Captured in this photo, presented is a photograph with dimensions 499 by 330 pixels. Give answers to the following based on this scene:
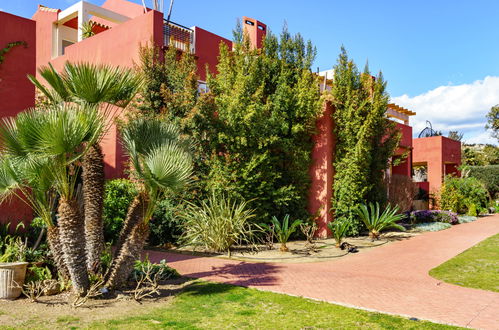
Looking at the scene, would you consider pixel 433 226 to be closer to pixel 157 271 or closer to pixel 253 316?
pixel 157 271

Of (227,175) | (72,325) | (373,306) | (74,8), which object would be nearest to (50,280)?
(72,325)

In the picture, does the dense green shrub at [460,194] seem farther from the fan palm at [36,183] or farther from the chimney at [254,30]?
the fan palm at [36,183]

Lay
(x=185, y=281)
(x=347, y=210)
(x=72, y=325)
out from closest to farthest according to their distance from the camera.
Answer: (x=72, y=325), (x=185, y=281), (x=347, y=210)

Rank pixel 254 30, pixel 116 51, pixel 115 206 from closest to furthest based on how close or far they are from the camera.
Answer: pixel 115 206 → pixel 116 51 → pixel 254 30

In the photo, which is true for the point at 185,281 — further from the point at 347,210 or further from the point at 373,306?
the point at 347,210

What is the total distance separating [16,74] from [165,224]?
5.40 metres

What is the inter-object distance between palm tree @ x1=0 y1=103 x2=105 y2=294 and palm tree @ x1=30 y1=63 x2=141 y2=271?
258 mm

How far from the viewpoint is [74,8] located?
63.3ft

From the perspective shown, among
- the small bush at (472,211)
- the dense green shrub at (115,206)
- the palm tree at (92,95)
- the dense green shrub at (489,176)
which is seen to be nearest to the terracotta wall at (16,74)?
the dense green shrub at (115,206)

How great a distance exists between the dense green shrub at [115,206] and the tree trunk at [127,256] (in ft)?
14.9

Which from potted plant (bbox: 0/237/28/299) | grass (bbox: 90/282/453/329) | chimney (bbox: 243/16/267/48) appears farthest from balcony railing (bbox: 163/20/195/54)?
grass (bbox: 90/282/453/329)

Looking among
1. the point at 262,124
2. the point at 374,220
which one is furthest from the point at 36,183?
the point at 374,220

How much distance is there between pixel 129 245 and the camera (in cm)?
626

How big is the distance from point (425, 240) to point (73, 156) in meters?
11.9
